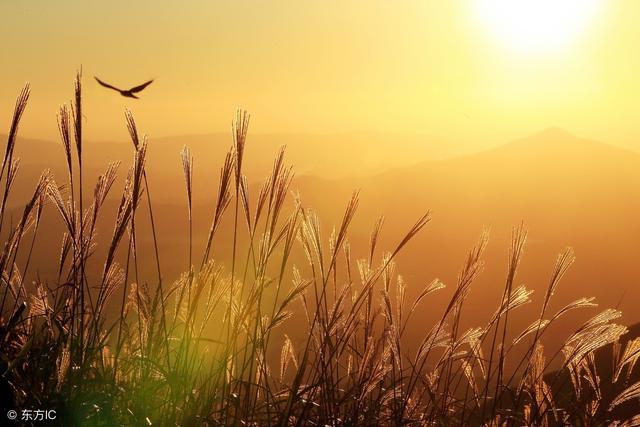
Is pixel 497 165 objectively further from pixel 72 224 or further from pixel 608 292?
pixel 72 224

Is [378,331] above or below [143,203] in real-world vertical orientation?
below

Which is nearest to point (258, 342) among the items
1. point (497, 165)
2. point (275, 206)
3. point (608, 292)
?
point (275, 206)

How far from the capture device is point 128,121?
86.1 inches

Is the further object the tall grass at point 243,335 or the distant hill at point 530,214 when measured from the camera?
the distant hill at point 530,214

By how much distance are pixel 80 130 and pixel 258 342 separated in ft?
2.64

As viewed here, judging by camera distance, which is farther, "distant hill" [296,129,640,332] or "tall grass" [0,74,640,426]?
"distant hill" [296,129,640,332]

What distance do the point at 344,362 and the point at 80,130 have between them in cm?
132

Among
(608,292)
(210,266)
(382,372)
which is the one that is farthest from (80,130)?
(608,292)

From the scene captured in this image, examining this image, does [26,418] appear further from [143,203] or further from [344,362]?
[344,362]

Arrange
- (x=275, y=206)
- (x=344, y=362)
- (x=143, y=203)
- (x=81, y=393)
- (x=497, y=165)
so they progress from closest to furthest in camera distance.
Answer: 1. (x=81, y=393)
2. (x=275, y=206)
3. (x=143, y=203)
4. (x=344, y=362)
5. (x=497, y=165)

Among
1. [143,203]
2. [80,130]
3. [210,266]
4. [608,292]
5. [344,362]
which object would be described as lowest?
[608,292]

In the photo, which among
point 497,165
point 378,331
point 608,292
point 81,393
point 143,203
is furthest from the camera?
point 497,165

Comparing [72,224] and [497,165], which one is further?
[497,165]

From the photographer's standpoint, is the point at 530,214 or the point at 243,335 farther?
the point at 530,214
